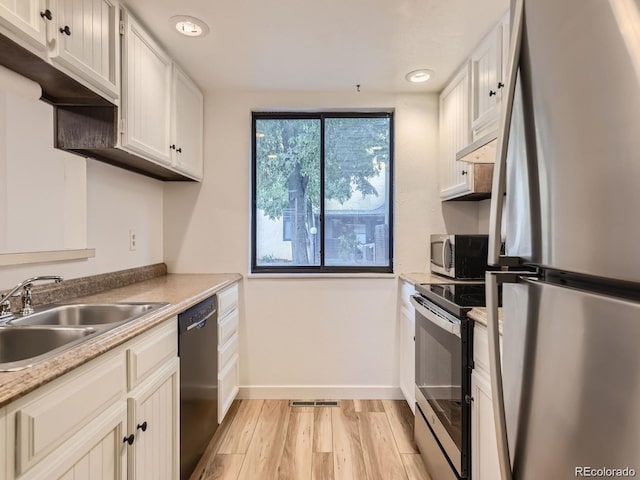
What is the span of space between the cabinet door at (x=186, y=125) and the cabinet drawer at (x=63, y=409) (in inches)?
59.5

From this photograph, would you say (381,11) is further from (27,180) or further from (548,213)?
(27,180)

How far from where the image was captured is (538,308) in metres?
0.67

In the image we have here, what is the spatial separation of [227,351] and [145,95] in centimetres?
163

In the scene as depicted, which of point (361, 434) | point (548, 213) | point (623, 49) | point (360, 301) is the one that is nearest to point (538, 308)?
point (548, 213)

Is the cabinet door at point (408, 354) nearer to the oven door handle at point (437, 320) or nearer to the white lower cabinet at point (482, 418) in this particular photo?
the oven door handle at point (437, 320)

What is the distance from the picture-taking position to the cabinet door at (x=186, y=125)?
7.27 ft

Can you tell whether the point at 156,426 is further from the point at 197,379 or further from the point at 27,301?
the point at 27,301

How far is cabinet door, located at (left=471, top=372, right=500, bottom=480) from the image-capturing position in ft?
4.01

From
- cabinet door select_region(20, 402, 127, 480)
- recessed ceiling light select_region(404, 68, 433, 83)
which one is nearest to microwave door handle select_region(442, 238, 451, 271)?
recessed ceiling light select_region(404, 68, 433, 83)

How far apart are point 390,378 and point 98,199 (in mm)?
2374

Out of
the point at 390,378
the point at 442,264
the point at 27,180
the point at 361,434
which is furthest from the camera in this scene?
the point at 390,378

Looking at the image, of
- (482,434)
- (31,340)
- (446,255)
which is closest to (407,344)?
(446,255)

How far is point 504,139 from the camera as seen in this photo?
731 millimetres

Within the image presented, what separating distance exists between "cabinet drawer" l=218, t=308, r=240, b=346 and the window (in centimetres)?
51
